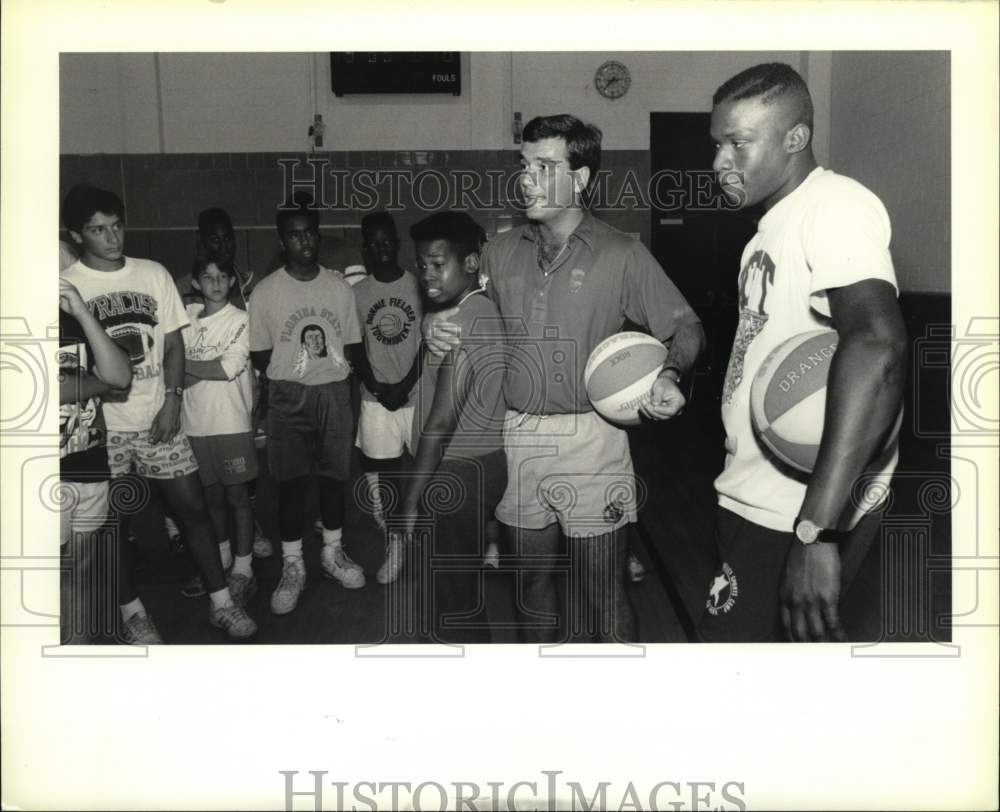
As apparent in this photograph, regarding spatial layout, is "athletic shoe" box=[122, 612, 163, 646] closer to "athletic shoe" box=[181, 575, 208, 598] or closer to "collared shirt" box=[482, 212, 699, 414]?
"athletic shoe" box=[181, 575, 208, 598]

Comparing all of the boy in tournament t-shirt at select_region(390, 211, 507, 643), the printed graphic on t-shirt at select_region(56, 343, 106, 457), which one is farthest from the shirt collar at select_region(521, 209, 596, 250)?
the printed graphic on t-shirt at select_region(56, 343, 106, 457)

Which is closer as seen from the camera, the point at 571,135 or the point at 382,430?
the point at 571,135

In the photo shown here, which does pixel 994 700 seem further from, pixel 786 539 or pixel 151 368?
pixel 151 368

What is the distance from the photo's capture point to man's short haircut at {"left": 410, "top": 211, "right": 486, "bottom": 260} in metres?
2.53

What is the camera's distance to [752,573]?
2.16 metres

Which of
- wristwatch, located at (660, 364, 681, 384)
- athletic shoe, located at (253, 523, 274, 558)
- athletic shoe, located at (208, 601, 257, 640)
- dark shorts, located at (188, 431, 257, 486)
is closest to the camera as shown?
wristwatch, located at (660, 364, 681, 384)

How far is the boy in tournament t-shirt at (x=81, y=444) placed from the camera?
238 centimetres

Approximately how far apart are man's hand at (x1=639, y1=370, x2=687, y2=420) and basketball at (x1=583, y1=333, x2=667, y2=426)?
24 mm

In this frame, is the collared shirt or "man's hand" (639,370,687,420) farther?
the collared shirt

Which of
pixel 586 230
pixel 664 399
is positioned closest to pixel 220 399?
pixel 586 230

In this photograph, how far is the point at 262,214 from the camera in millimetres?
2893

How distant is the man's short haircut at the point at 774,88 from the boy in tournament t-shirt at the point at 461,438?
29.9 inches

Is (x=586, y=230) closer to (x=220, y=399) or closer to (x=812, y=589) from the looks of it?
(x=812, y=589)

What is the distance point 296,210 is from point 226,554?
1.09 meters
